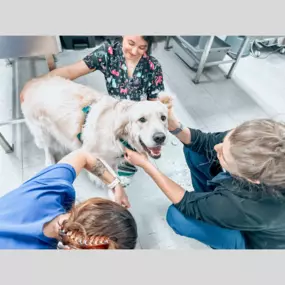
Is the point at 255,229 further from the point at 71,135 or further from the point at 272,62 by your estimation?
the point at 272,62

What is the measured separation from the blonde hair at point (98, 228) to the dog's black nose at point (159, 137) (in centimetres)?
52

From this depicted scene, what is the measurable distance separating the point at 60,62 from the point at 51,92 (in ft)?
4.35

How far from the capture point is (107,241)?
0.56 m

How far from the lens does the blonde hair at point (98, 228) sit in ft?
1.80

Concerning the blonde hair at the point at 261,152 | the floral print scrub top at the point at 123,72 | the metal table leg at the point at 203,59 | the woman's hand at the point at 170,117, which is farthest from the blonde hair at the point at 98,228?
the metal table leg at the point at 203,59

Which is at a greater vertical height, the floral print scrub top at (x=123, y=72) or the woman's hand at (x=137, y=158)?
the floral print scrub top at (x=123, y=72)

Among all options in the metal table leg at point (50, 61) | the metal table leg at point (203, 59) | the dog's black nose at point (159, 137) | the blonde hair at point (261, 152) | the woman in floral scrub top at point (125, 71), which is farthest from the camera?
the metal table leg at point (203, 59)

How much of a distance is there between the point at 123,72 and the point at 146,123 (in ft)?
1.70

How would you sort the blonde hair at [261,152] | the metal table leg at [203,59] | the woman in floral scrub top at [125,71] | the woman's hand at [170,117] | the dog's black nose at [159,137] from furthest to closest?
the metal table leg at [203,59]
the woman in floral scrub top at [125,71]
the woman's hand at [170,117]
the dog's black nose at [159,137]
the blonde hair at [261,152]

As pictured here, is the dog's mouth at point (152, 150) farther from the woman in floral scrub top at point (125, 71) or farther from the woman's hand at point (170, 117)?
the woman in floral scrub top at point (125, 71)

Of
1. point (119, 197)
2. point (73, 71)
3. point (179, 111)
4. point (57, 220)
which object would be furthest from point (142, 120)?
point (179, 111)

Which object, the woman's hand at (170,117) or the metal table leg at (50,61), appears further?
the metal table leg at (50,61)

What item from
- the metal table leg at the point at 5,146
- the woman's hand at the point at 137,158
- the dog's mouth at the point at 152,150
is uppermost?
the dog's mouth at the point at 152,150

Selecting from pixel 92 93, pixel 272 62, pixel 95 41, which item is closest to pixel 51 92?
pixel 92 93
